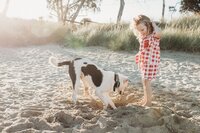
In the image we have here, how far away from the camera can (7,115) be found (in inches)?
225

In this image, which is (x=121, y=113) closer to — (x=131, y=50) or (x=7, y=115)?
(x=7, y=115)

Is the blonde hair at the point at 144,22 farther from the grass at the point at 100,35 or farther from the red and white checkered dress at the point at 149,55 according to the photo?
the grass at the point at 100,35

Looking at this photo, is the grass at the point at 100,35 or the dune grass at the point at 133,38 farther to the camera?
the grass at the point at 100,35

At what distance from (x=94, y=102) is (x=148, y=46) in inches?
49.3

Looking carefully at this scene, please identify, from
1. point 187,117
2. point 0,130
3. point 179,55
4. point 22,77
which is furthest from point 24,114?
point 179,55

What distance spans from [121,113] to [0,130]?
1.59 m

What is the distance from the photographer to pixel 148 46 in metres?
6.12

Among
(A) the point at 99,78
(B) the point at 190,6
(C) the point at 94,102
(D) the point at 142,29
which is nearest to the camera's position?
(A) the point at 99,78

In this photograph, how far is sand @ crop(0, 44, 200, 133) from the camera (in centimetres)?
523

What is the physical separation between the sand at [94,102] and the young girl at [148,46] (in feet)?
1.44

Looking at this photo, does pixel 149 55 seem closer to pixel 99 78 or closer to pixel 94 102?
pixel 99 78

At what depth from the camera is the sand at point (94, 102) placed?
5.23 m

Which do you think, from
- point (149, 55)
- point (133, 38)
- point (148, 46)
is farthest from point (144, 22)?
point (133, 38)

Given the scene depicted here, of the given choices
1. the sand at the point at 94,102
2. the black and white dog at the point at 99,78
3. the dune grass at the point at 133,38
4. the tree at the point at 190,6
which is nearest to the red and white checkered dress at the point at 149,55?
the black and white dog at the point at 99,78
